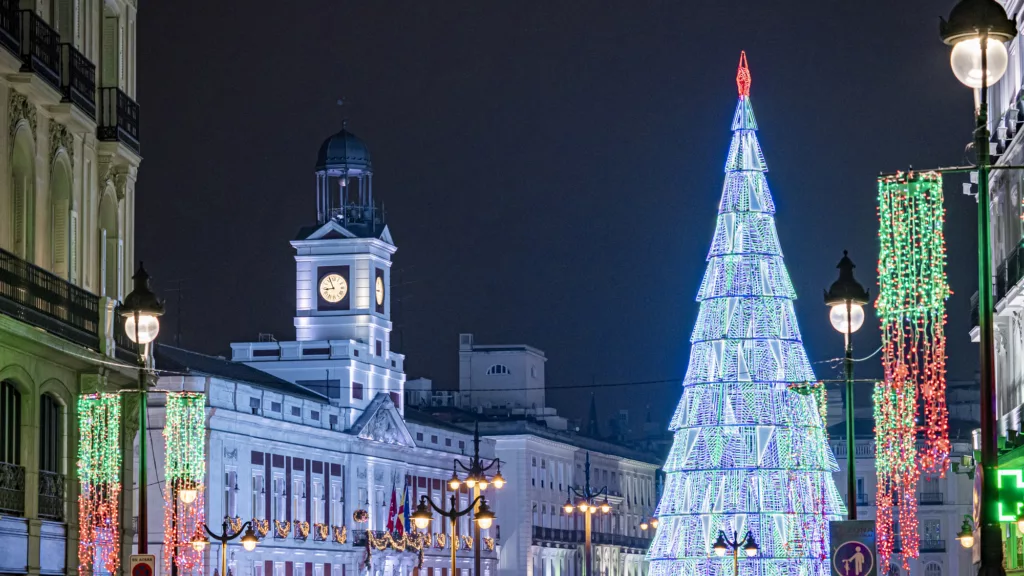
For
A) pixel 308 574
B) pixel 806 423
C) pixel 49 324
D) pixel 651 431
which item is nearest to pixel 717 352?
pixel 806 423

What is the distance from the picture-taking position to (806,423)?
7650cm

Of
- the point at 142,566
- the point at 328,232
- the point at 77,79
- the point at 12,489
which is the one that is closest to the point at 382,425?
the point at 328,232

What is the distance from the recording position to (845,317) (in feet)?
100

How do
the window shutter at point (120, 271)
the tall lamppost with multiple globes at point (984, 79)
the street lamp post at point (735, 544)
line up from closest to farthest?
the tall lamppost with multiple globes at point (984, 79) → the window shutter at point (120, 271) → the street lamp post at point (735, 544)

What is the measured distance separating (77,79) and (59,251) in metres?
3.01

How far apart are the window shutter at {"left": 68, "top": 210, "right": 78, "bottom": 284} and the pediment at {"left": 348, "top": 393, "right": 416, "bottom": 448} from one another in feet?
193

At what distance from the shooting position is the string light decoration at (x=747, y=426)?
74375 millimetres

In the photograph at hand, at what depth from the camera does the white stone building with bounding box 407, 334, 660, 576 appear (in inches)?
4897

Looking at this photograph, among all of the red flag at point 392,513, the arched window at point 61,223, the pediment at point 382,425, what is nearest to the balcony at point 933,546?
the pediment at point 382,425

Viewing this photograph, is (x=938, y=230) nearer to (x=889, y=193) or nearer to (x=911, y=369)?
(x=889, y=193)

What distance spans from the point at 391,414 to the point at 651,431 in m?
90.2

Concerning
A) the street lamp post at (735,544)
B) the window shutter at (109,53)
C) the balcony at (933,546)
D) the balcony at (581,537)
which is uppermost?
the window shutter at (109,53)

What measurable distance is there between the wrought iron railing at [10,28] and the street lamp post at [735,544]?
126 feet

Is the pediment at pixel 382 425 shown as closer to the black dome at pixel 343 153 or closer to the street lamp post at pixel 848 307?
the black dome at pixel 343 153
